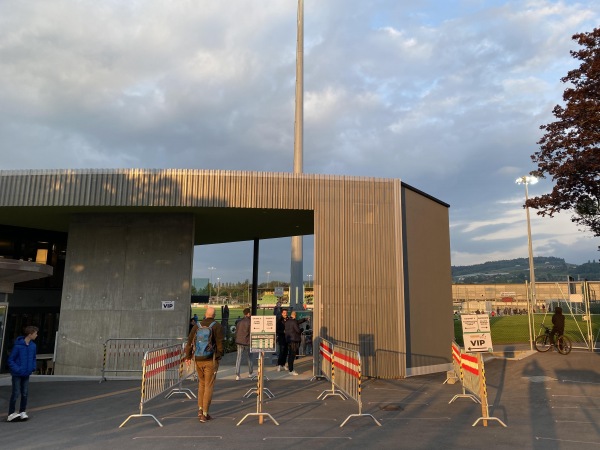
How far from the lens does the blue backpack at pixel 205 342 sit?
815 cm

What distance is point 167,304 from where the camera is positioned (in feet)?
50.1

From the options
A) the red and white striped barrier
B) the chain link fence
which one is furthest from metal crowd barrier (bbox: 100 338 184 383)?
the chain link fence

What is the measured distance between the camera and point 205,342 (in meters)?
8.18

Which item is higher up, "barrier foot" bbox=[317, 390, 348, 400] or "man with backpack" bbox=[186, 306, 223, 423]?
"man with backpack" bbox=[186, 306, 223, 423]

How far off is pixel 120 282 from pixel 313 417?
961 cm

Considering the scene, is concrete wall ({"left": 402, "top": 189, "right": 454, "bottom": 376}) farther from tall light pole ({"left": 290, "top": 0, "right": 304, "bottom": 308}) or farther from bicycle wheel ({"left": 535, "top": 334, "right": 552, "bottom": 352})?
tall light pole ({"left": 290, "top": 0, "right": 304, "bottom": 308})

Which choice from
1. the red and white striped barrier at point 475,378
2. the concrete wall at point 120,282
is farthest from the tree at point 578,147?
the concrete wall at point 120,282

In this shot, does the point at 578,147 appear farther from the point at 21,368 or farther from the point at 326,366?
the point at 21,368

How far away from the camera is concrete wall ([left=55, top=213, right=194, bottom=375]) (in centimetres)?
1512

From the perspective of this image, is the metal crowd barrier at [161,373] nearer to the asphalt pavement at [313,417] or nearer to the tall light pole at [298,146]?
the asphalt pavement at [313,417]

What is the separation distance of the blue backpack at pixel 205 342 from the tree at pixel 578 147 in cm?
1306

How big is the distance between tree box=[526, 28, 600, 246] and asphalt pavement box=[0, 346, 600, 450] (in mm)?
6217

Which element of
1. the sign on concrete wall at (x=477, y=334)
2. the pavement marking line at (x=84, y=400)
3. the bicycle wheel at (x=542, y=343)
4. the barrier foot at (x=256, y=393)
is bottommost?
the pavement marking line at (x=84, y=400)

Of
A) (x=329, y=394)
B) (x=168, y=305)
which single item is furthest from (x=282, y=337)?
(x=168, y=305)
